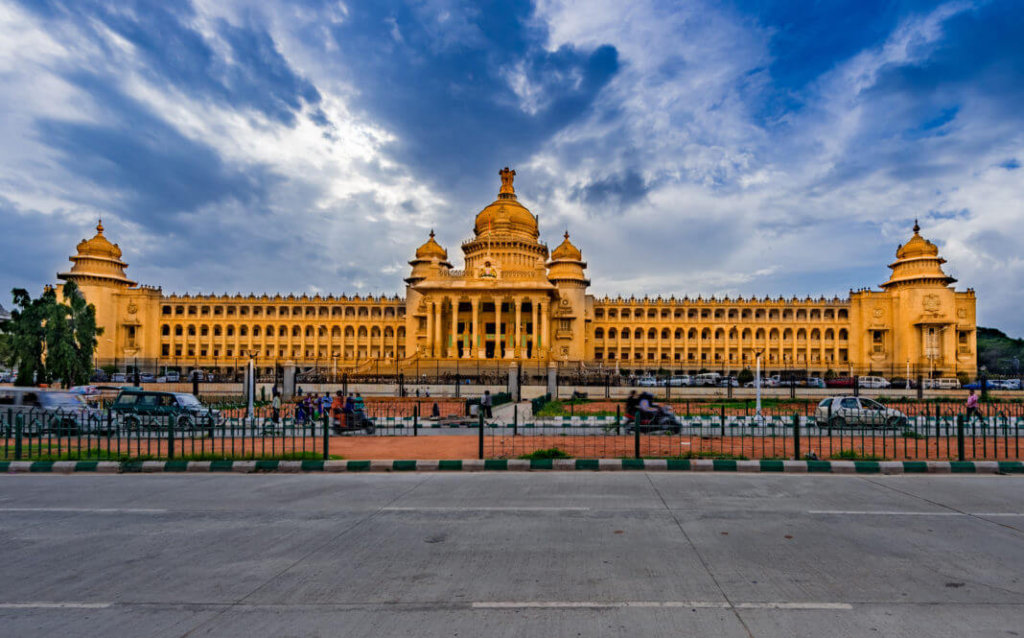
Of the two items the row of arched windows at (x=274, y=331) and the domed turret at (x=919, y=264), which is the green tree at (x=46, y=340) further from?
the domed turret at (x=919, y=264)

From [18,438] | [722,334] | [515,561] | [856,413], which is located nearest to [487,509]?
[515,561]

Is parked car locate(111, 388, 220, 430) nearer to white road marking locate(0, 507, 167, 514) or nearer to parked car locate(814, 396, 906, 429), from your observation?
white road marking locate(0, 507, 167, 514)

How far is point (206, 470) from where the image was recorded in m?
13.8

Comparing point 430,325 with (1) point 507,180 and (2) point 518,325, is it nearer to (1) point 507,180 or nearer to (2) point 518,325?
(2) point 518,325

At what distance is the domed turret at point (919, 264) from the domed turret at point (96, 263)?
89657mm

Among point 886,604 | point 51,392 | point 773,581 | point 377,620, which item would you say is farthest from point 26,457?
point 886,604

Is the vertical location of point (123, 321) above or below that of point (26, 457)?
above

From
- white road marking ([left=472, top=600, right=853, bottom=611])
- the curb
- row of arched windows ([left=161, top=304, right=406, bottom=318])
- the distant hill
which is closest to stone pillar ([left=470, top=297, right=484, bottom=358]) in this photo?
row of arched windows ([left=161, top=304, right=406, bottom=318])

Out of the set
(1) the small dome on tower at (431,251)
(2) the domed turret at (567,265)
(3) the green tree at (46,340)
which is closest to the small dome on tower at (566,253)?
(2) the domed turret at (567,265)

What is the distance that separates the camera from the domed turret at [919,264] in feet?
233

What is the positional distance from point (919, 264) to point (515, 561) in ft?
260

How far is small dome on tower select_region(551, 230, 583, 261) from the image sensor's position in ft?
252

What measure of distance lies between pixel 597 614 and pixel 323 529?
4.34 metres

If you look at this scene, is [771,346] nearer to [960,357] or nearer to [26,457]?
[960,357]
